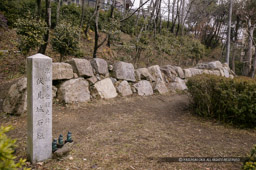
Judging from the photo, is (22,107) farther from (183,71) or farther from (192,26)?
(192,26)

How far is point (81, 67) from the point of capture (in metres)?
6.03

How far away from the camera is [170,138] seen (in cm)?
383

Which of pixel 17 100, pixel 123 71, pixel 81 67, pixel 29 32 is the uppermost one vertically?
→ pixel 29 32

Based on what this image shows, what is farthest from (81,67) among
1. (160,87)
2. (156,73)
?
(156,73)

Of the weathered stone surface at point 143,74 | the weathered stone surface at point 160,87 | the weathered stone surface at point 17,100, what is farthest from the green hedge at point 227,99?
the weathered stone surface at point 17,100

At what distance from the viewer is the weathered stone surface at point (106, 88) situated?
20.7 ft

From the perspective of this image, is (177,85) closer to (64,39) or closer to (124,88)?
(124,88)

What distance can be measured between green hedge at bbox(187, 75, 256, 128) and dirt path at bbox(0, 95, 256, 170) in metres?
0.30

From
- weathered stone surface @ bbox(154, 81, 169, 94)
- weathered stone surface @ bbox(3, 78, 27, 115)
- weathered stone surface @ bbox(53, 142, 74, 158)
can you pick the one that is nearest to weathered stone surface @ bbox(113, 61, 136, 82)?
weathered stone surface @ bbox(154, 81, 169, 94)

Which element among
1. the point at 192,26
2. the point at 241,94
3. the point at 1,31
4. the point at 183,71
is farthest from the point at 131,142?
the point at 192,26

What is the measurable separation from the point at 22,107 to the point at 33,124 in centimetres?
238

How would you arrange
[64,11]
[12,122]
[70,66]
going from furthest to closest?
[64,11] < [70,66] < [12,122]

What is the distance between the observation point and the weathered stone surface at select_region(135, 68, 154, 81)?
7.99 m

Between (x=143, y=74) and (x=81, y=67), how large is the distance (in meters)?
3.07
